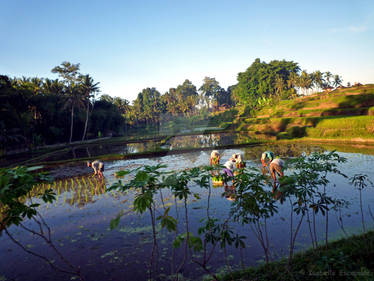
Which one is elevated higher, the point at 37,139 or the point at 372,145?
the point at 37,139

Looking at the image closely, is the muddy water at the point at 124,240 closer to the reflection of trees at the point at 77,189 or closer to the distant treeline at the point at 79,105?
the reflection of trees at the point at 77,189

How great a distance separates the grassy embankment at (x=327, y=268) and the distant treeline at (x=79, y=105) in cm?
3137

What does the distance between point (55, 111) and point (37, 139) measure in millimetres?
5592

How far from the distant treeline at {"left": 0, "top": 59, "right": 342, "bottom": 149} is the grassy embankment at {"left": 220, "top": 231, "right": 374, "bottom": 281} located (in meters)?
31.4

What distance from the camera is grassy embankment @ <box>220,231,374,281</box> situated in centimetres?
273

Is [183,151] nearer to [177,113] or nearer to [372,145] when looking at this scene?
[372,145]

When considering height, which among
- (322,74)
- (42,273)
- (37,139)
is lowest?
(42,273)

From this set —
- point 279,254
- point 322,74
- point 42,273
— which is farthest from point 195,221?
point 322,74

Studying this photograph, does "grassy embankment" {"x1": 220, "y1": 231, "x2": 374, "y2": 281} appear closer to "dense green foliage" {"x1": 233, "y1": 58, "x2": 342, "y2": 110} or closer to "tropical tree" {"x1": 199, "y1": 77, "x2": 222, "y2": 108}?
"dense green foliage" {"x1": 233, "y1": 58, "x2": 342, "y2": 110}

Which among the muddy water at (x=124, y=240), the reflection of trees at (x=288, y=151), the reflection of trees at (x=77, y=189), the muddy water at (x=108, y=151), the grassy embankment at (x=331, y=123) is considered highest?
the grassy embankment at (x=331, y=123)

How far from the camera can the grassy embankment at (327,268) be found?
2727 millimetres

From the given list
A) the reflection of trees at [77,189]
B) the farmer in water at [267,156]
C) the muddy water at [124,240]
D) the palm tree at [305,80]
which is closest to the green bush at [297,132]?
the farmer in water at [267,156]

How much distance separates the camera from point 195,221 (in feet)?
21.5

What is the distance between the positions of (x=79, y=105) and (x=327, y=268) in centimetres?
4129
